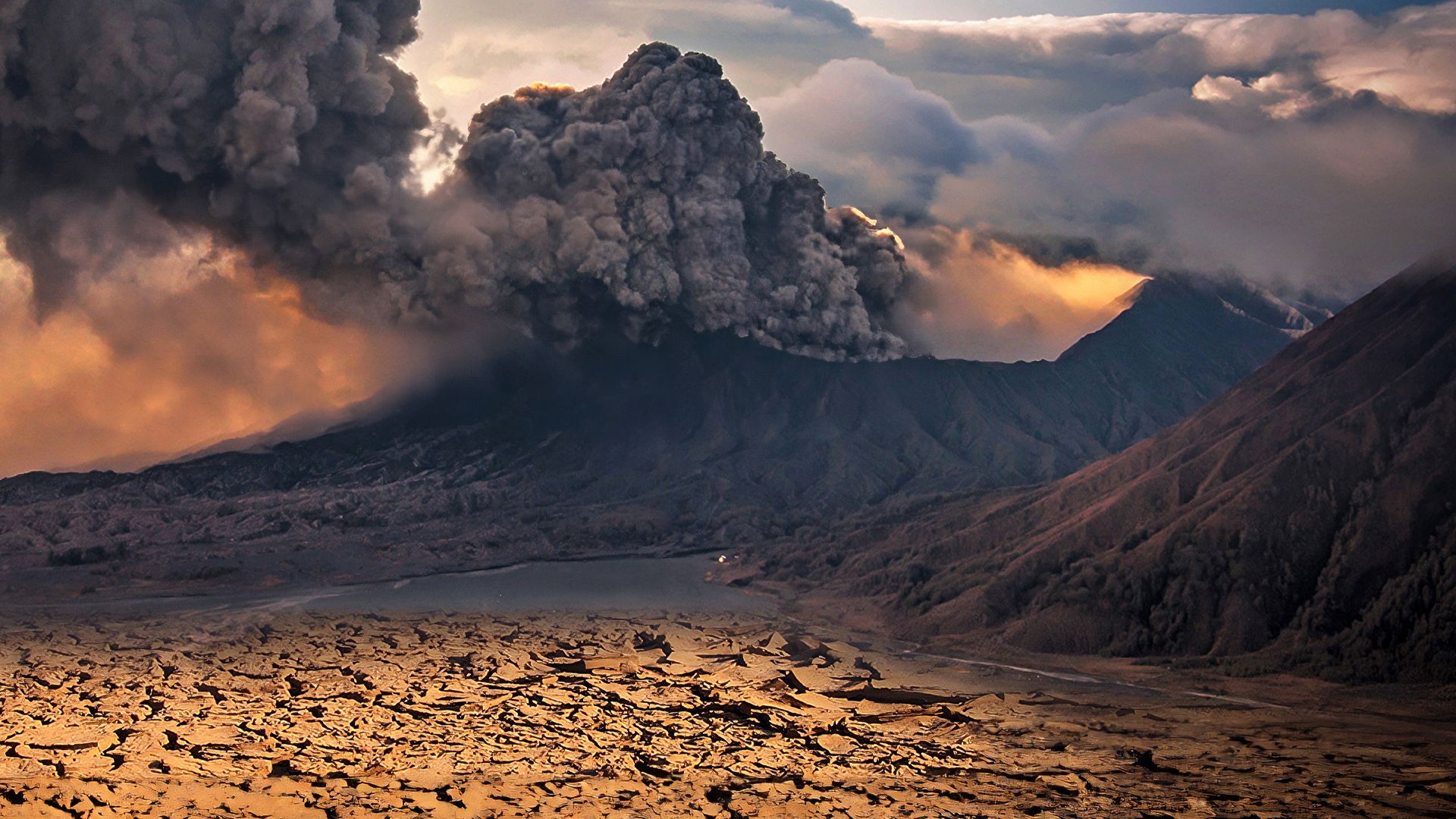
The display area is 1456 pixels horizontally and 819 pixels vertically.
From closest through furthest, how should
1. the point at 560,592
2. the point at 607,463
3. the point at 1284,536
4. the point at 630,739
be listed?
the point at 630,739
the point at 1284,536
the point at 560,592
the point at 607,463

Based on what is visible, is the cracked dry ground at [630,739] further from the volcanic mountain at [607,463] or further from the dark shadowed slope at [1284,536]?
the volcanic mountain at [607,463]

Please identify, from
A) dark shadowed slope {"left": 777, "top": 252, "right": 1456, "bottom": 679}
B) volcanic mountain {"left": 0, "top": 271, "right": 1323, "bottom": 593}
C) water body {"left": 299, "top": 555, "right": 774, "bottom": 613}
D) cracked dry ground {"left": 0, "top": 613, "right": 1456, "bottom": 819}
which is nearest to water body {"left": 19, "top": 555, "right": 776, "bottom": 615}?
water body {"left": 299, "top": 555, "right": 774, "bottom": 613}

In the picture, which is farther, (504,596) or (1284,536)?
(504,596)

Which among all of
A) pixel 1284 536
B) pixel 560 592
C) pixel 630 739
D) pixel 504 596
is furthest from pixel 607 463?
pixel 630 739

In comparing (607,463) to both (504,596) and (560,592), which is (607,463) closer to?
(560,592)

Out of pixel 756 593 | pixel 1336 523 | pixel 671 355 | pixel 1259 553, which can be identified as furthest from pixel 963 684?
pixel 671 355

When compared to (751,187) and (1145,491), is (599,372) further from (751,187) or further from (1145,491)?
(1145,491)

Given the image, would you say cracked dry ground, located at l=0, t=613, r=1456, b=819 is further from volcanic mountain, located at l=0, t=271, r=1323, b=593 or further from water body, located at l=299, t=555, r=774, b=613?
volcanic mountain, located at l=0, t=271, r=1323, b=593
